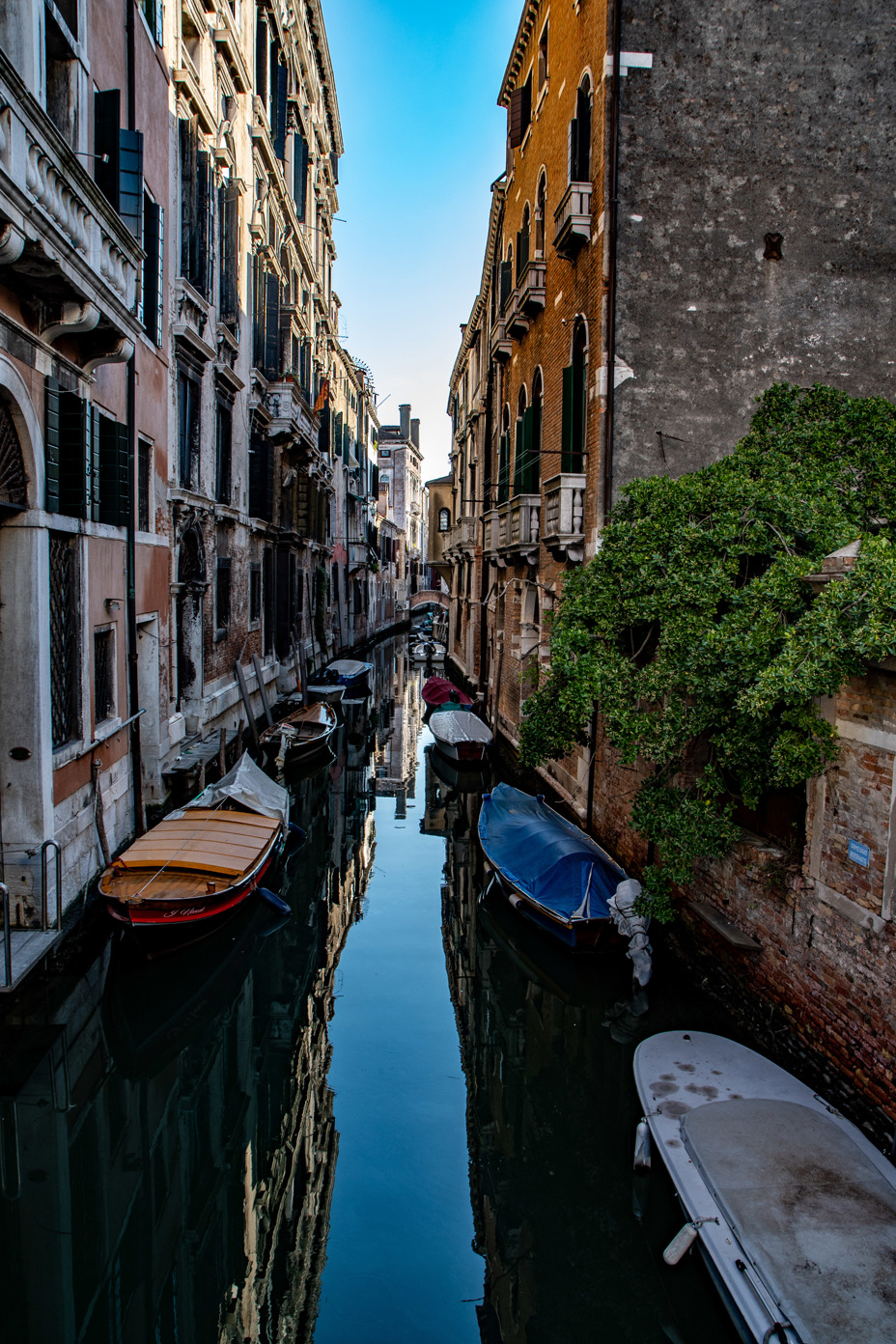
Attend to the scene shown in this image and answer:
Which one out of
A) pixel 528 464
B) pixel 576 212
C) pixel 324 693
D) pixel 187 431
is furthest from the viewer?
Result: pixel 324 693

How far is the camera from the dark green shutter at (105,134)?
827 centimetres

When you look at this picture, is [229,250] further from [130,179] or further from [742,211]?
[742,211]

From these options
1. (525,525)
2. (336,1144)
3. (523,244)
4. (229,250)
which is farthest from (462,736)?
(336,1144)

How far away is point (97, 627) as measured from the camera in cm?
884

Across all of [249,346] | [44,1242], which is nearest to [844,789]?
[44,1242]

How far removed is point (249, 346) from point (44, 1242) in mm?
14799

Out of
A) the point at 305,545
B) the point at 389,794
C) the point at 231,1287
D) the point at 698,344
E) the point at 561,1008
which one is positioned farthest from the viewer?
the point at 305,545

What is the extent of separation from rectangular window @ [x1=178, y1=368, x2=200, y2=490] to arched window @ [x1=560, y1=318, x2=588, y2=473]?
17.8ft

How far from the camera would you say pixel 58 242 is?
20.0 feet

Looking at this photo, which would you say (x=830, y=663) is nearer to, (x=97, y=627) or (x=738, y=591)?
(x=738, y=591)

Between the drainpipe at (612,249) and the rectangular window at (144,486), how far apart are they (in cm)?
554

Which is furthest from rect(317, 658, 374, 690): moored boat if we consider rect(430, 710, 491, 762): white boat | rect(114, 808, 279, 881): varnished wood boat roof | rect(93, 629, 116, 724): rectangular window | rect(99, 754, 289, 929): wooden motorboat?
rect(93, 629, 116, 724): rectangular window

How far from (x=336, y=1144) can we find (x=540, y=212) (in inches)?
547

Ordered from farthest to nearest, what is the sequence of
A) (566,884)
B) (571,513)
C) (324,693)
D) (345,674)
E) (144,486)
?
1. (345,674)
2. (324,693)
3. (571,513)
4. (144,486)
5. (566,884)
